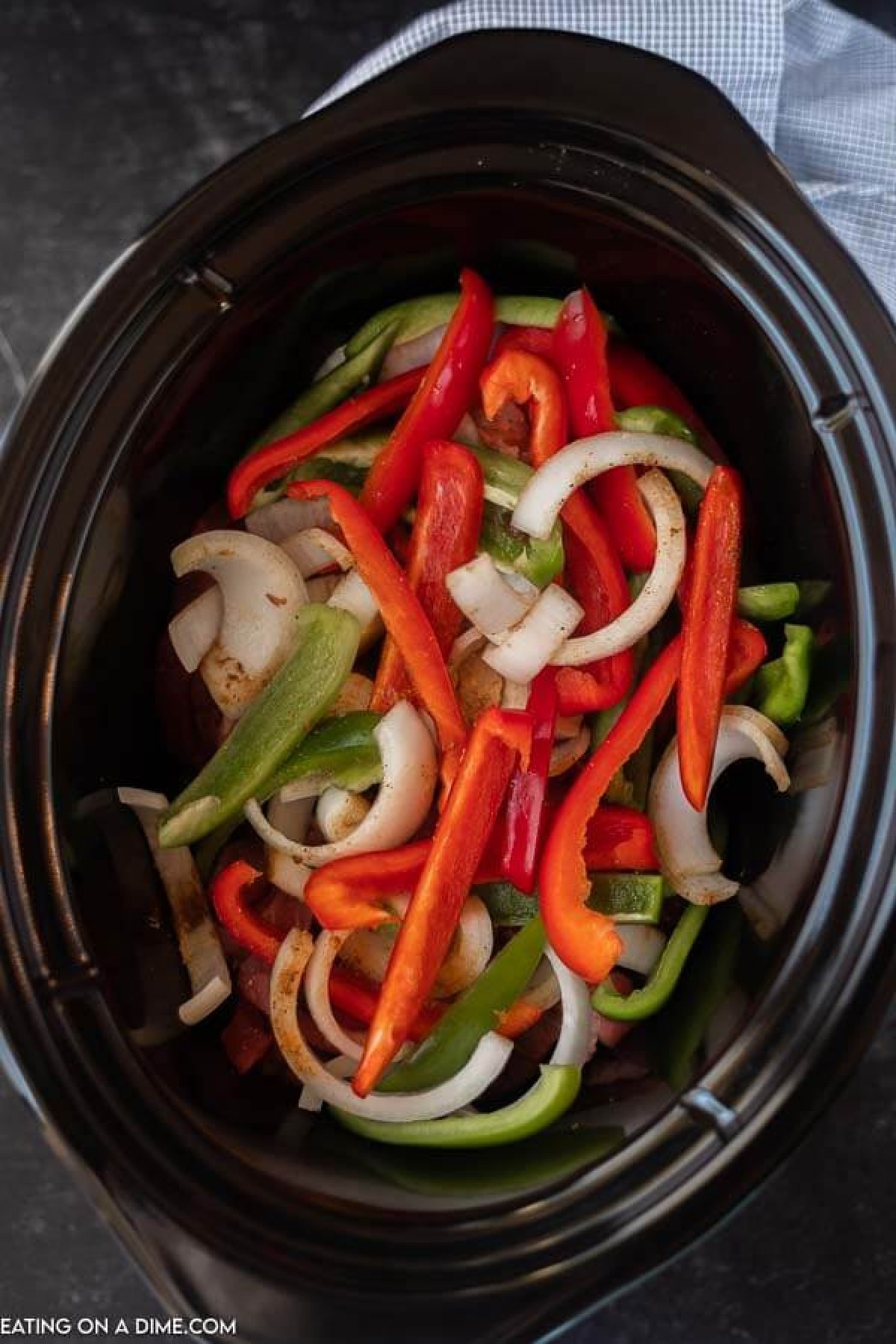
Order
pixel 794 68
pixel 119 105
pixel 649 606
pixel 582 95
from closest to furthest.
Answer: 1. pixel 582 95
2. pixel 649 606
3. pixel 794 68
4. pixel 119 105

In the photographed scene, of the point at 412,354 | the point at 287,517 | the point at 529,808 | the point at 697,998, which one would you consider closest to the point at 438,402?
the point at 412,354

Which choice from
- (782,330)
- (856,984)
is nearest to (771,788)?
(856,984)

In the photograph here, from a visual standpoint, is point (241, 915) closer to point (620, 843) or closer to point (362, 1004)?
point (362, 1004)

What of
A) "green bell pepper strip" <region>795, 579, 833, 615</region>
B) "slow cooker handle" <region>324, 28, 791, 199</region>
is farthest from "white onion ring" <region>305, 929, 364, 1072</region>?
"slow cooker handle" <region>324, 28, 791, 199</region>

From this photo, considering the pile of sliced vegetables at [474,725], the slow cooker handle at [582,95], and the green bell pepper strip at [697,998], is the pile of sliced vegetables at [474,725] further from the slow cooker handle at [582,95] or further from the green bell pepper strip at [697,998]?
the slow cooker handle at [582,95]

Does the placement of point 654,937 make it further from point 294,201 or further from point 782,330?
point 294,201
